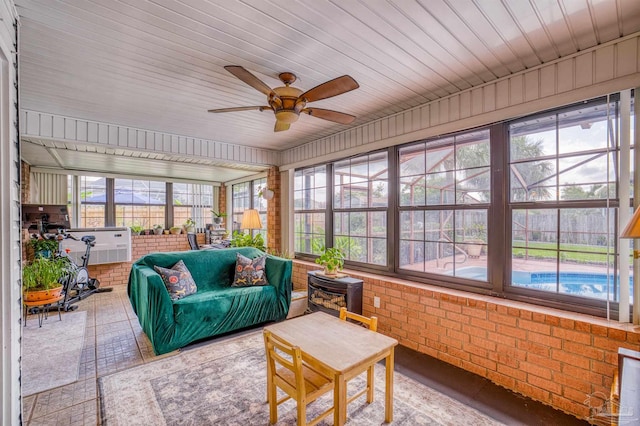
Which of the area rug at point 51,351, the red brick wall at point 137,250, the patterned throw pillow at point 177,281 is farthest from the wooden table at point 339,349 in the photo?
the red brick wall at point 137,250

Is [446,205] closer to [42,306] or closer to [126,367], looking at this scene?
[126,367]

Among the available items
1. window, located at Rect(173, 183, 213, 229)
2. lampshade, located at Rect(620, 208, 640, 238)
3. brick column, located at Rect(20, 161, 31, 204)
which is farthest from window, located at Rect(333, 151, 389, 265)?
brick column, located at Rect(20, 161, 31, 204)

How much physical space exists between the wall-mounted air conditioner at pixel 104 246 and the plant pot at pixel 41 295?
6.47ft

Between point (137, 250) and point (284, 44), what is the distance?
19.8 feet

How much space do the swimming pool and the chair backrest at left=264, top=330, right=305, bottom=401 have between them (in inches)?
81.4

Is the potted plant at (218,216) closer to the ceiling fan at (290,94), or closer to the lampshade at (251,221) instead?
the lampshade at (251,221)

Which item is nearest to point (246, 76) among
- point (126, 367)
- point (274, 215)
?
point (126, 367)

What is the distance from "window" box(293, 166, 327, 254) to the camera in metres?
4.68

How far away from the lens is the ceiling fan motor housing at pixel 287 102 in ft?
7.50

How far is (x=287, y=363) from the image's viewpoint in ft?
5.74

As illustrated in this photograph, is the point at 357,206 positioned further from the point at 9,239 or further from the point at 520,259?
the point at 9,239

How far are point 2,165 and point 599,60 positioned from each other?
3727mm

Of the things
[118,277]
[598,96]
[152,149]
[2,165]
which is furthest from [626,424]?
[118,277]

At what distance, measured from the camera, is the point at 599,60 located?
210 cm
